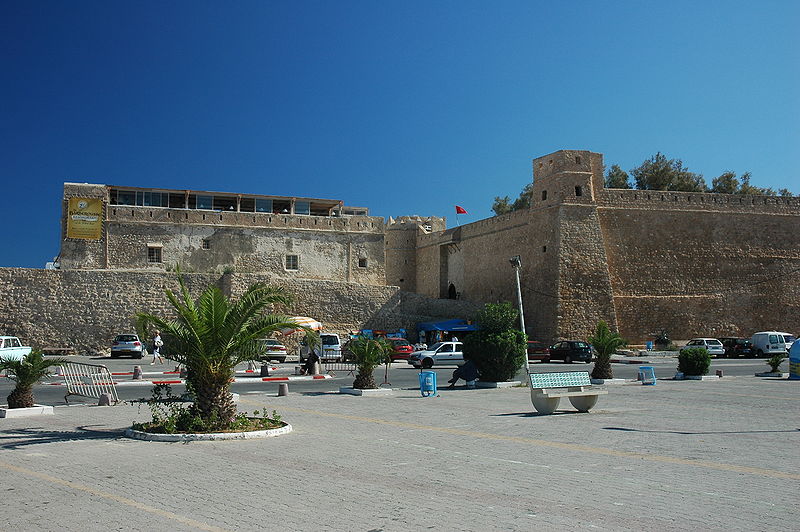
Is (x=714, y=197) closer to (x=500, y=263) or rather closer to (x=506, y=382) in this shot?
(x=500, y=263)

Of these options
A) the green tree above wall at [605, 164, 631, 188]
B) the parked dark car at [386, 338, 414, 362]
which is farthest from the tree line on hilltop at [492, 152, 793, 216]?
the parked dark car at [386, 338, 414, 362]

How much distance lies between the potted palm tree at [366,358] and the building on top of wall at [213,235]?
74.8 feet

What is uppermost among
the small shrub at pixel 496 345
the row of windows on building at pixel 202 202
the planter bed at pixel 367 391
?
the row of windows on building at pixel 202 202

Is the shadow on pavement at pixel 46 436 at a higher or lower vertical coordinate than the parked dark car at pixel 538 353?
lower

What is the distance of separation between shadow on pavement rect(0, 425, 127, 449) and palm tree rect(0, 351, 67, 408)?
1.71m

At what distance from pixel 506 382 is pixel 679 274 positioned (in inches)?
1008

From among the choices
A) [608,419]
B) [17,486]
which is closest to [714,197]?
[608,419]

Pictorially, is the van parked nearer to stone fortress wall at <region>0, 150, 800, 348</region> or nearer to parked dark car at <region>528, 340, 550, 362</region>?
stone fortress wall at <region>0, 150, 800, 348</region>

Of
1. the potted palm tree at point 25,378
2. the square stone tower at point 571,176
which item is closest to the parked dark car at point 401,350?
the square stone tower at point 571,176

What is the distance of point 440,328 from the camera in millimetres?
37875

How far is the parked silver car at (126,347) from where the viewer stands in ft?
102

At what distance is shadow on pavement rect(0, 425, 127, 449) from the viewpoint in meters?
9.23

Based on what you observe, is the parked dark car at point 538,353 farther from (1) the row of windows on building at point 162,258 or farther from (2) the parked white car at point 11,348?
(2) the parked white car at point 11,348

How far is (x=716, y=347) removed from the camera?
3481 centimetres
